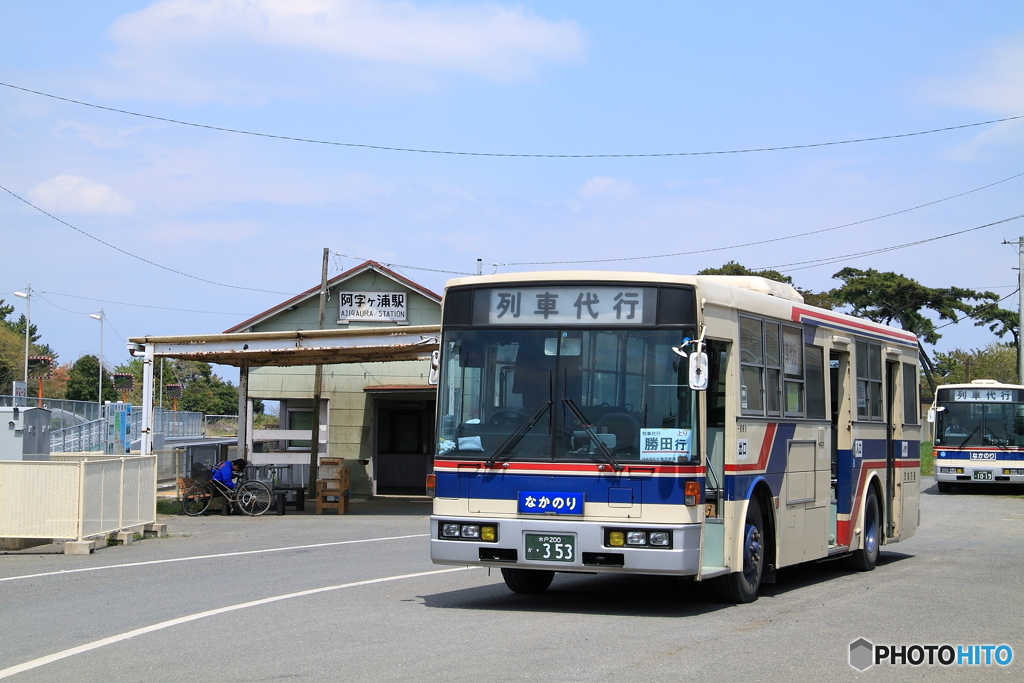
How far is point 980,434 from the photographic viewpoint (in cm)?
3397

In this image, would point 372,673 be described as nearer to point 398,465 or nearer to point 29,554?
point 29,554

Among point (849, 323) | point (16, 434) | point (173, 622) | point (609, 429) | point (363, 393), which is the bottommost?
point (173, 622)

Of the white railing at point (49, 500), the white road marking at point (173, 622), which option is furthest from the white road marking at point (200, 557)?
the white road marking at point (173, 622)

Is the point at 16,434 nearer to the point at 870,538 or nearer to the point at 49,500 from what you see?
the point at 49,500

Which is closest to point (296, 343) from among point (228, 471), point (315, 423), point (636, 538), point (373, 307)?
point (228, 471)

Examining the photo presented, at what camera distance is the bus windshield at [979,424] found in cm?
3356

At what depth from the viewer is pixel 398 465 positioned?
35188 mm

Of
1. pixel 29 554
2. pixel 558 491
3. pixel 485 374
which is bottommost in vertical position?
pixel 29 554

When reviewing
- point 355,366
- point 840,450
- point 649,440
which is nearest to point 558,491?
point 649,440

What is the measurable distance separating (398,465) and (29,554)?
1867 centimetres

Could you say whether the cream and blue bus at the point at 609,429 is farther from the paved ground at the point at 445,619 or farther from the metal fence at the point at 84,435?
the metal fence at the point at 84,435

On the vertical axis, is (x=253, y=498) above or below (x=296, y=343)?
below

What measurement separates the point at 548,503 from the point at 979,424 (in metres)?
27.4

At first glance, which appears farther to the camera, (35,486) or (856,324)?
(35,486)
